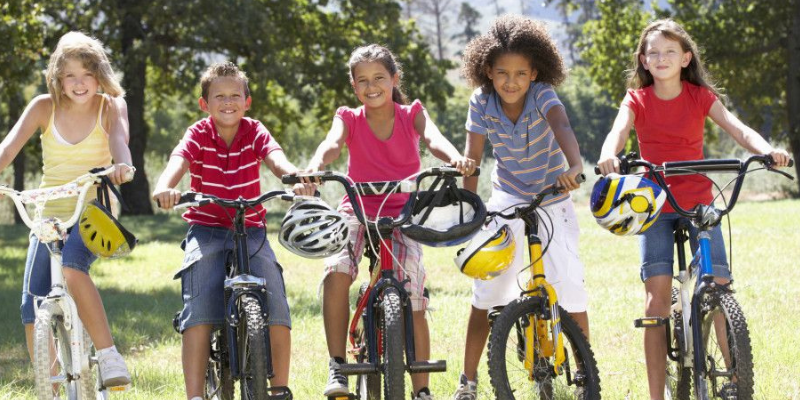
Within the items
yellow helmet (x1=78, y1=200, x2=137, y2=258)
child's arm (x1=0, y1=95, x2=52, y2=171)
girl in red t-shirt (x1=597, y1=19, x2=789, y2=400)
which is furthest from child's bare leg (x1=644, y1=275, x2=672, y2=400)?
child's arm (x1=0, y1=95, x2=52, y2=171)

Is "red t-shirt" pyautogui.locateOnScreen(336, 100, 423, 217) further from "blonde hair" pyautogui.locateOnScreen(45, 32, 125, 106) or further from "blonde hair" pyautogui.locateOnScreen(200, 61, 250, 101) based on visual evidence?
"blonde hair" pyautogui.locateOnScreen(45, 32, 125, 106)

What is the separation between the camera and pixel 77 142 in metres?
5.11

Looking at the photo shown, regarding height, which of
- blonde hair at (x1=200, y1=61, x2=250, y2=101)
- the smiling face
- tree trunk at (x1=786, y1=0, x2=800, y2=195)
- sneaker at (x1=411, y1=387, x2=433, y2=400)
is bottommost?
sneaker at (x1=411, y1=387, x2=433, y2=400)

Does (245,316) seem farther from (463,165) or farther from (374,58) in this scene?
(374,58)

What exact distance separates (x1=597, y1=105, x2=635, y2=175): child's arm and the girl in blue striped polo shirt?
32 cm

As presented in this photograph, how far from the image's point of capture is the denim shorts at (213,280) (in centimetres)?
469

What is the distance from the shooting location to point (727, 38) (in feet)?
93.0

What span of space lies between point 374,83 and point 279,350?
1.38 m

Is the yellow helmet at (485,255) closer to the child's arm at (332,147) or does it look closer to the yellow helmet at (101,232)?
the child's arm at (332,147)

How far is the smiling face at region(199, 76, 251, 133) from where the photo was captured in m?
4.98

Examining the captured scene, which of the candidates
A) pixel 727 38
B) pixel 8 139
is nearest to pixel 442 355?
pixel 8 139

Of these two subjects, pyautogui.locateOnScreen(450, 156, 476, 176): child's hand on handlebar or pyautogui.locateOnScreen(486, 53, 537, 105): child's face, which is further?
pyautogui.locateOnScreen(486, 53, 537, 105): child's face

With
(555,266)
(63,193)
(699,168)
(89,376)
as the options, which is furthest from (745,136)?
(89,376)

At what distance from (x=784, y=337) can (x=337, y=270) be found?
3411 mm
